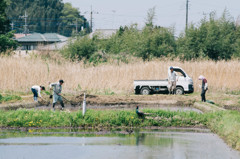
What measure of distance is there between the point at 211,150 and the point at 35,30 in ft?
377

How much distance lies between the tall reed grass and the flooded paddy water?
16.1 metres

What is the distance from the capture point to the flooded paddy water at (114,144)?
1227cm

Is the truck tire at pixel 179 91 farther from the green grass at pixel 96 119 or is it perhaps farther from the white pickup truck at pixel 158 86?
the green grass at pixel 96 119

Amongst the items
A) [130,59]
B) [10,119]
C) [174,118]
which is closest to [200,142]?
[174,118]

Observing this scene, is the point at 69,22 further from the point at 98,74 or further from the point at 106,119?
the point at 106,119

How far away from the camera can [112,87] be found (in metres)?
34.2

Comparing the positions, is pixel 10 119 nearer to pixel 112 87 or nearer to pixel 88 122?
pixel 88 122

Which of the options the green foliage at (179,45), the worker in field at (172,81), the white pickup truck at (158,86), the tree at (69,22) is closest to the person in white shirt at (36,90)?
the white pickup truck at (158,86)

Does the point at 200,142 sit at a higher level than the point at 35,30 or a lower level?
lower

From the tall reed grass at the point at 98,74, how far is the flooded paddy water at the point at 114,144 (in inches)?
633

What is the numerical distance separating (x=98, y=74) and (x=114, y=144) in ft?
69.7

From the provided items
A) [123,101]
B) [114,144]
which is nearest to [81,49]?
[123,101]

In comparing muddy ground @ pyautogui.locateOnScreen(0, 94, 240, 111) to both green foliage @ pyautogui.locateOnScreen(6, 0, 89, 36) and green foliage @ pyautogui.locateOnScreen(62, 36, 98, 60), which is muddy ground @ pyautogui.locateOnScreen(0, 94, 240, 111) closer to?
green foliage @ pyautogui.locateOnScreen(62, 36, 98, 60)

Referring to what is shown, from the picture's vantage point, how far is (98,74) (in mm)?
35125
